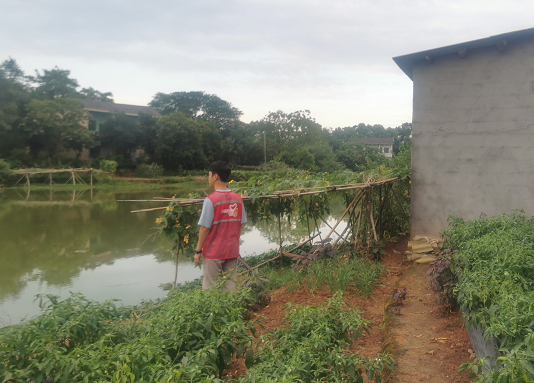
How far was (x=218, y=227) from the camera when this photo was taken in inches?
179

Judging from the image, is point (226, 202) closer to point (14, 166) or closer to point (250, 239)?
point (250, 239)

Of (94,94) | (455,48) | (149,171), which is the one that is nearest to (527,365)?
(455,48)

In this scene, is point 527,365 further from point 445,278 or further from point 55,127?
point 55,127

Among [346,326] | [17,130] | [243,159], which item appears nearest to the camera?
[346,326]

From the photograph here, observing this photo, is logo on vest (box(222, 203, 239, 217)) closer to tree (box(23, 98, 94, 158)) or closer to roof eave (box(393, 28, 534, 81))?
roof eave (box(393, 28, 534, 81))

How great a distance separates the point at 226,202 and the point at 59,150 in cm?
3586

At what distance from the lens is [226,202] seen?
4539 millimetres

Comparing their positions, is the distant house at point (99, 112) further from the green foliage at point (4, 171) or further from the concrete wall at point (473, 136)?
the concrete wall at point (473, 136)

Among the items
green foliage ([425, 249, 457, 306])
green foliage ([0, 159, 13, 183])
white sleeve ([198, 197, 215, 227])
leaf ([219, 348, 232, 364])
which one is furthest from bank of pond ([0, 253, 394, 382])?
green foliage ([0, 159, 13, 183])

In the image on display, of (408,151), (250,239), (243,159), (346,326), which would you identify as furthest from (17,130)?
(346,326)

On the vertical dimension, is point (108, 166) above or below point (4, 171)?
above

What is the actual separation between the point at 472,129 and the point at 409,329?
4796 millimetres

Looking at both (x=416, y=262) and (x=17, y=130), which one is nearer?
(x=416, y=262)

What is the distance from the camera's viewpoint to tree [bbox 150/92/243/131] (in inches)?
1772
